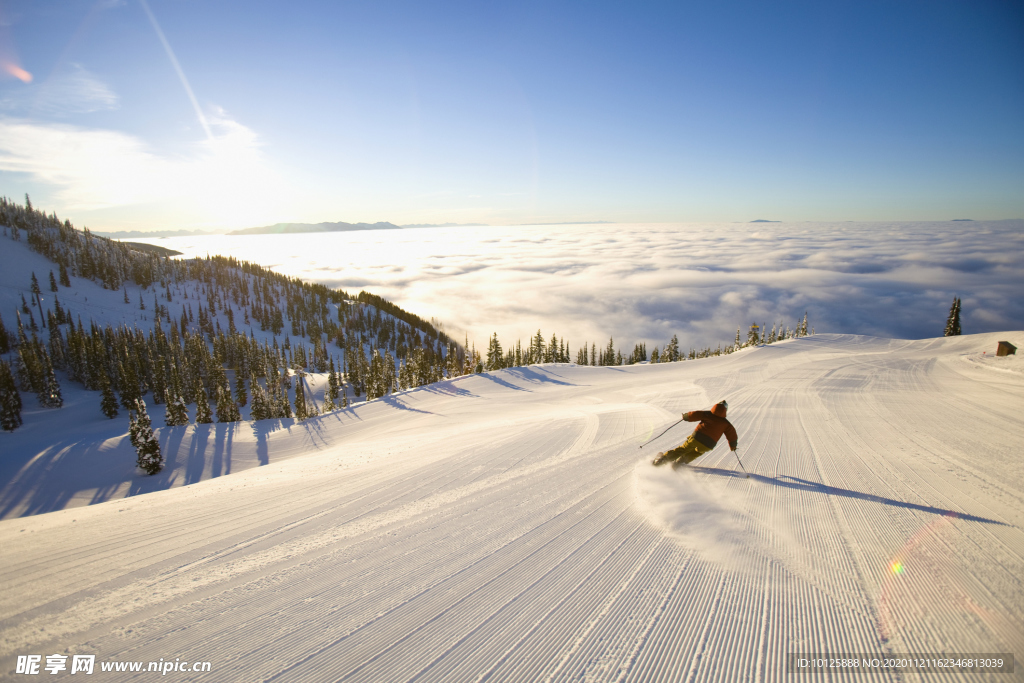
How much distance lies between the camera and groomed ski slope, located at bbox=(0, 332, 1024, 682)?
3.13 metres

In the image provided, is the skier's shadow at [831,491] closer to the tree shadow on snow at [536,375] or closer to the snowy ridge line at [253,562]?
the snowy ridge line at [253,562]

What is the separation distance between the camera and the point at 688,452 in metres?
6.46

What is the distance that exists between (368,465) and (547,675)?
6877 millimetres

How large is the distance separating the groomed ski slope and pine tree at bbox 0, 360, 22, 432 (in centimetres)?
7334

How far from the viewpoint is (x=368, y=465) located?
8.72 m

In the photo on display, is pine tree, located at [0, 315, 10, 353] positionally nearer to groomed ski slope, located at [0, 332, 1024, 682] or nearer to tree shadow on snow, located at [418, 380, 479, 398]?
tree shadow on snow, located at [418, 380, 479, 398]

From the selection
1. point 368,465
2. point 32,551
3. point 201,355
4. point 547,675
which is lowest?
point 201,355

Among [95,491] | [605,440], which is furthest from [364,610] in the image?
[95,491]

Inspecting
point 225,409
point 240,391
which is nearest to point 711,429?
point 225,409

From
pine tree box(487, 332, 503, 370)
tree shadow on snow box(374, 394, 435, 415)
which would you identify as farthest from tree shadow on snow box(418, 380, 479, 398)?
pine tree box(487, 332, 503, 370)

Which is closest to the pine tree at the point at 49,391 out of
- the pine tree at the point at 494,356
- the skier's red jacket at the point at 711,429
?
the pine tree at the point at 494,356

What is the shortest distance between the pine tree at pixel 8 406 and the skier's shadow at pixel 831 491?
275 feet

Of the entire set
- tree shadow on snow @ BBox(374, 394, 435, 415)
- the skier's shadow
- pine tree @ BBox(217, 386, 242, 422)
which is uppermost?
the skier's shadow

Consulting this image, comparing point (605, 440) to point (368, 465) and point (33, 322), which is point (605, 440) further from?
point (33, 322)
